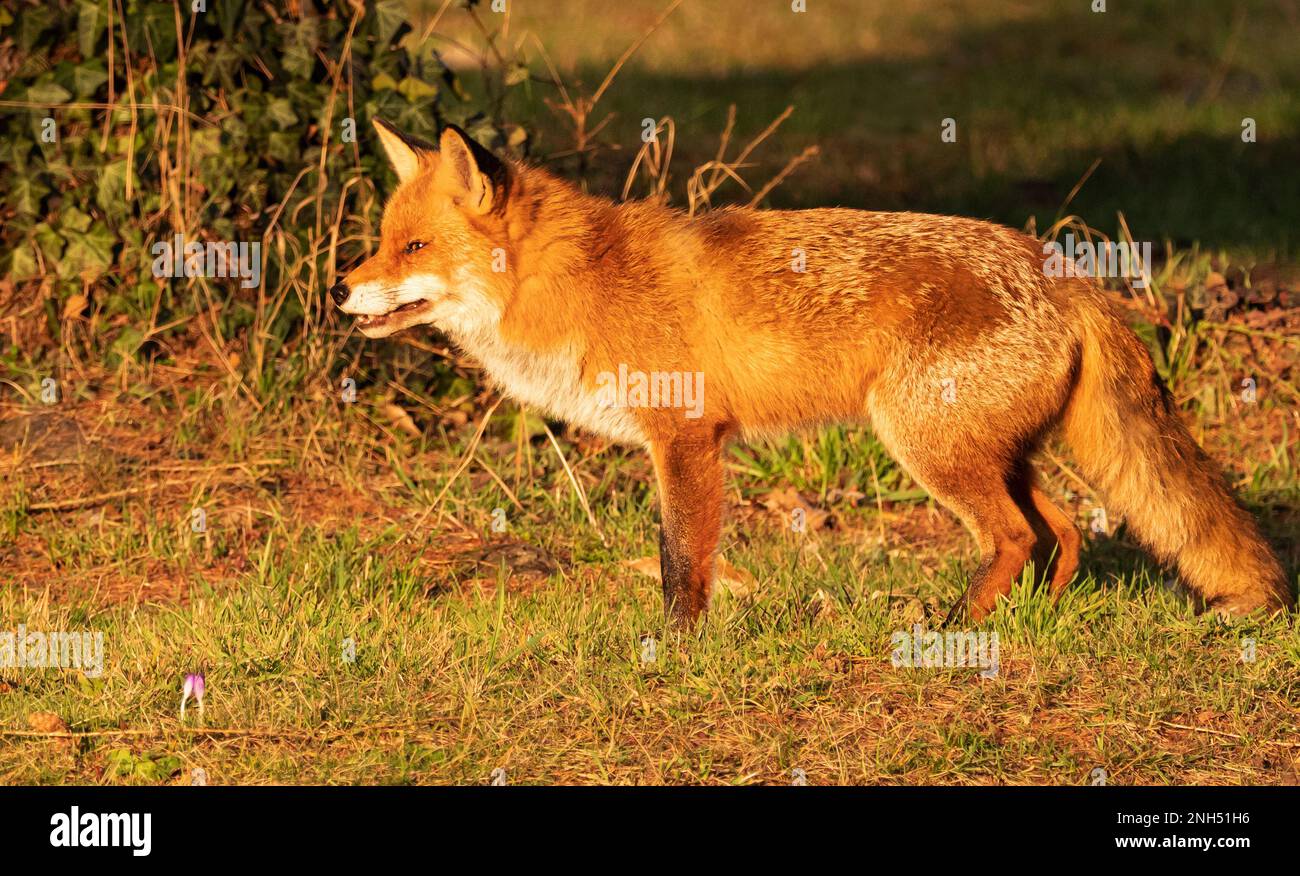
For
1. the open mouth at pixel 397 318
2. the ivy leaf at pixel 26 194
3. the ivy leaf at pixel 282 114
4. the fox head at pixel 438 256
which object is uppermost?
the ivy leaf at pixel 282 114

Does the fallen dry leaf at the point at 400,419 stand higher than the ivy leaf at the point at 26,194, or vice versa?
the ivy leaf at the point at 26,194

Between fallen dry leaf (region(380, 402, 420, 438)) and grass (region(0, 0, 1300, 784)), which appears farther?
fallen dry leaf (region(380, 402, 420, 438))

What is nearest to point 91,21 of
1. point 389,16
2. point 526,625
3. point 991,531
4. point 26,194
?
point 26,194

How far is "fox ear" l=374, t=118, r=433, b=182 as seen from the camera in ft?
16.9

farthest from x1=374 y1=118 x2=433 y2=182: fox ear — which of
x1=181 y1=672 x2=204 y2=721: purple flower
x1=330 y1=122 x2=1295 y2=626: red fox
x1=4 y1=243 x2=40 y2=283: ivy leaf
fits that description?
x1=4 y1=243 x2=40 y2=283: ivy leaf

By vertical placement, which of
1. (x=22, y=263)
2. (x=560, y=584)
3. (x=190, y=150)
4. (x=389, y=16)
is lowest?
(x=560, y=584)

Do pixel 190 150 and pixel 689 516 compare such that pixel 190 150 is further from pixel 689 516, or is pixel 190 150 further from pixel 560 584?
pixel 689 516

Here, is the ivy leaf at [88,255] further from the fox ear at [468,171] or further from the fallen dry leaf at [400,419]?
the fox ear at [468,171]

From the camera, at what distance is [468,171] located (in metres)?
4.90

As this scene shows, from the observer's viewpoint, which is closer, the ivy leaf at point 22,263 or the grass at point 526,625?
the grass at point 526,625

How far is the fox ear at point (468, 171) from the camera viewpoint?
15.7ft

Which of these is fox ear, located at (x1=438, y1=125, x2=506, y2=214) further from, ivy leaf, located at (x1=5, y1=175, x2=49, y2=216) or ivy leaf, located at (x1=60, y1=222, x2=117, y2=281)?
ivy leaf, located at (x1=5, y1=175, x2=49, y2=216)

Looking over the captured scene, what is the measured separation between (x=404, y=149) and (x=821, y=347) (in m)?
1.68

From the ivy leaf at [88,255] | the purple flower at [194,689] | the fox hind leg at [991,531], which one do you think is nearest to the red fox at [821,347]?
the fox hind leg at [991,531]
